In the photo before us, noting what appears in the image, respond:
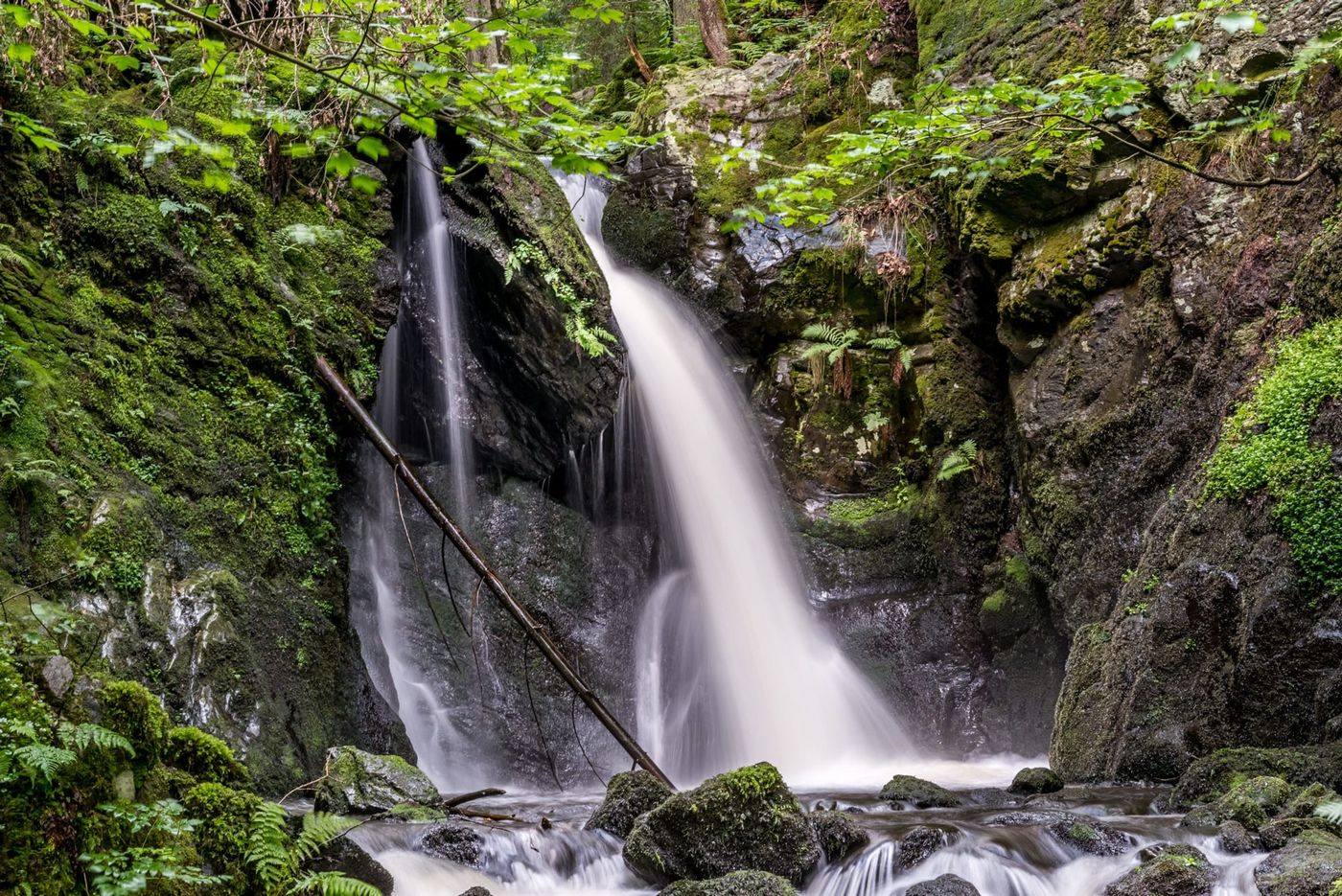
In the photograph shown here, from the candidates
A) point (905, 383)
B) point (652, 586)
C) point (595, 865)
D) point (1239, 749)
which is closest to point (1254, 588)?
point (1239, 749)

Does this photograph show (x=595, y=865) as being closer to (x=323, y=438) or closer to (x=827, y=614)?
(x=323, y=438)

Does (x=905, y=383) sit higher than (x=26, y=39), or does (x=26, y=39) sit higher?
(x=26, y=39)

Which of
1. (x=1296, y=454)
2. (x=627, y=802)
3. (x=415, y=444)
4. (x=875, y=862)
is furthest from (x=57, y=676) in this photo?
(x=415, y=444)

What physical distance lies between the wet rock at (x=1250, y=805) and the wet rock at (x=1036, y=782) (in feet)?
5.31

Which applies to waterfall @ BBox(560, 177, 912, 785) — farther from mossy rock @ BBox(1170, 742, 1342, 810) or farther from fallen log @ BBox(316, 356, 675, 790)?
mossy rock @ BBox(1170, 742, 1342, 810)

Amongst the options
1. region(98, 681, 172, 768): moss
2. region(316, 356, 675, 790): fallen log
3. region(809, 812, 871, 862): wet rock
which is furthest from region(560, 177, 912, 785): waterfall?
region(98, 681, 172, 768): moss

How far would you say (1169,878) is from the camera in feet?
14.8

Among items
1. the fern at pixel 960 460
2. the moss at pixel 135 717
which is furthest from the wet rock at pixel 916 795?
the moss at pixel 135 717

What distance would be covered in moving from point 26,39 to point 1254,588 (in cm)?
946

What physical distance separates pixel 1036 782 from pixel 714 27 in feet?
43.3

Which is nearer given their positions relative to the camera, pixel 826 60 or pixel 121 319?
pixel 121 319

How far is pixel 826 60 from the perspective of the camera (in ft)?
43.9

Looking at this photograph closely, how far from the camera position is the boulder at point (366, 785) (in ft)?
18.2

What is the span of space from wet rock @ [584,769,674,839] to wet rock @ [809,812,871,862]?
0.99 metres
